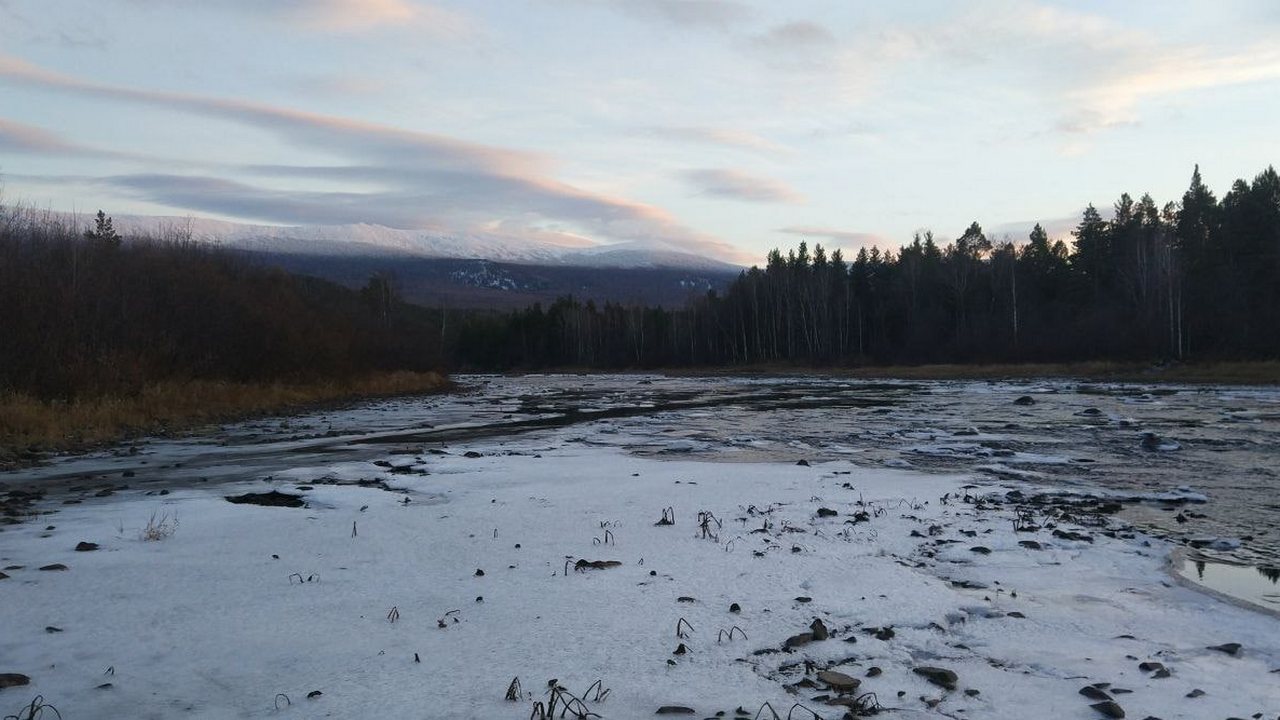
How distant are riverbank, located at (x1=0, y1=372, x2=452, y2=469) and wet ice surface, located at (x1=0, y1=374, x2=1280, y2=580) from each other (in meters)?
1.44

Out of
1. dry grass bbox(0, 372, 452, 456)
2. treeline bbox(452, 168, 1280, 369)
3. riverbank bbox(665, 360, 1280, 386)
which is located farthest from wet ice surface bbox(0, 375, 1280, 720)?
treeline bbox(452, 168, 1280, 369)

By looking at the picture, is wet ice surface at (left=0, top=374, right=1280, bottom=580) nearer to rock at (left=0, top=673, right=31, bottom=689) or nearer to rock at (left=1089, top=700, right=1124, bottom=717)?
rock at (left=1089, top=700, right=1124, bottom=717)

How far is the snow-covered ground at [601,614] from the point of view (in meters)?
3.85

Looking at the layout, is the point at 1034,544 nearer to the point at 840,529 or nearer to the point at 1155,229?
the point at 840,529

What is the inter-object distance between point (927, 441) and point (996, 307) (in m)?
63.7

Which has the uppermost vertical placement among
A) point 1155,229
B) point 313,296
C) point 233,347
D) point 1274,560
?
point 1155,229

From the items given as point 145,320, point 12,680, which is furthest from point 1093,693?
point 145,320

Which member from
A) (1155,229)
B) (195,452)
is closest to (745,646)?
(195,452)

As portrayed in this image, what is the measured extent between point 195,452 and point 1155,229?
247ft

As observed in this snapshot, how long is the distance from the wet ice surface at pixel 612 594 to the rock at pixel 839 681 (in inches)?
2.1

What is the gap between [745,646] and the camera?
4.54 m

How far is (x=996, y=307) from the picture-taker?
73625mm

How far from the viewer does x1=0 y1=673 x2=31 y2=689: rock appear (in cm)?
377

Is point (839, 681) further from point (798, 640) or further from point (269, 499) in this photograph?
point (269, 499)
